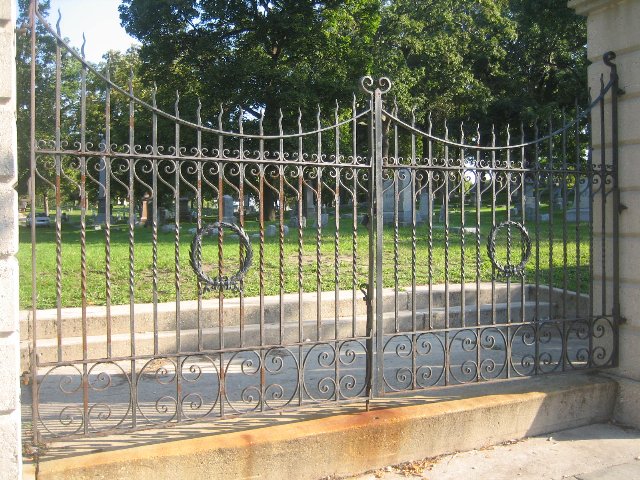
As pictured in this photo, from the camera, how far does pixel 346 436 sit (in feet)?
14.2

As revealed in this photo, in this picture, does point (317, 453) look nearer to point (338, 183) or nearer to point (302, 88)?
point (338, 183)

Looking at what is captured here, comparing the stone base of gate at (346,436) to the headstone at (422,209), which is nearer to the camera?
the stone base of gate at (346,436)

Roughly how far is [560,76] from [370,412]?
3044 cm

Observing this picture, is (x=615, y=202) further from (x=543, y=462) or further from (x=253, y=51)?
(x=253, y=51)

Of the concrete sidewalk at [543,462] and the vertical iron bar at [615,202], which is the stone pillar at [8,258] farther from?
the vertical iron bar at [615,202]

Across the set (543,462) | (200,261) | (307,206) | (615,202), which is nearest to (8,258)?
(200,261)

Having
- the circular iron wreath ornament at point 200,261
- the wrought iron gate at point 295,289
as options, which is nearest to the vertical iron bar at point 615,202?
the wrought iron gate at point 295,289

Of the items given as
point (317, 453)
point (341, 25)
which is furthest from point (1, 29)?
point (341, 25)

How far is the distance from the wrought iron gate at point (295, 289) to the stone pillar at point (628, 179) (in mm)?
96

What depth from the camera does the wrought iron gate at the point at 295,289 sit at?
4.02 meters

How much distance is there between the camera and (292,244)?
48.4 ft

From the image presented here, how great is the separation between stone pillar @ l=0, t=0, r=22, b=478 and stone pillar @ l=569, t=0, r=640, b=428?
4.81 m

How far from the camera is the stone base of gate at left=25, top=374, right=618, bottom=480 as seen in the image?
3.84m

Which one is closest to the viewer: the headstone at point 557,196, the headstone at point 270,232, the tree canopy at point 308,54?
the headstone at point 557,196
